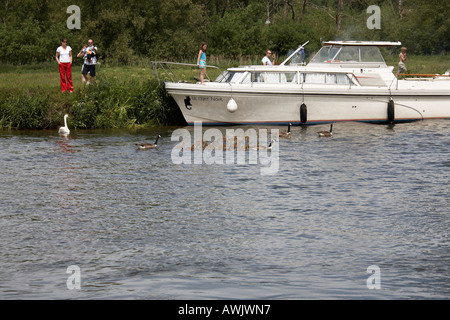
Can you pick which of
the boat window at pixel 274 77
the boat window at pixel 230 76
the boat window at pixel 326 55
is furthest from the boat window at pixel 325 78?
the boat window at pixel 230 76

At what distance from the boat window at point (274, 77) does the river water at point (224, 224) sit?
16.4 feet

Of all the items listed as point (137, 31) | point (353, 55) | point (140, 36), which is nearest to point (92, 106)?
point (353, 55)

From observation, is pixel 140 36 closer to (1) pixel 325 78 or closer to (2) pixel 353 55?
(2) pixel 353 55

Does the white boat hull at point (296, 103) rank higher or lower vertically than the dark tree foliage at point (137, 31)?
lower

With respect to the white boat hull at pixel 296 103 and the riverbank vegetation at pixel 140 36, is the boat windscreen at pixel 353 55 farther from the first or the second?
the riverbank vegetation at pixel 140 36

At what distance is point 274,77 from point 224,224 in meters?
14.4

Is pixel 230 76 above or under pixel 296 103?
above

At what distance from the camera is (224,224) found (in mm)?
14445

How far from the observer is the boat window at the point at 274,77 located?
28.1 meters

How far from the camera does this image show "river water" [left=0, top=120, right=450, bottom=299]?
11.1m

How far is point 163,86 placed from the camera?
2831 centimetres

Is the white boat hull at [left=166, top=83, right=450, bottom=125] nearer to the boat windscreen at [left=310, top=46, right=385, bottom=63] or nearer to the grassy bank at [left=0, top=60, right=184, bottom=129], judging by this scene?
the grassy bank at [left=0, top=60, right=184, bottom=129]
